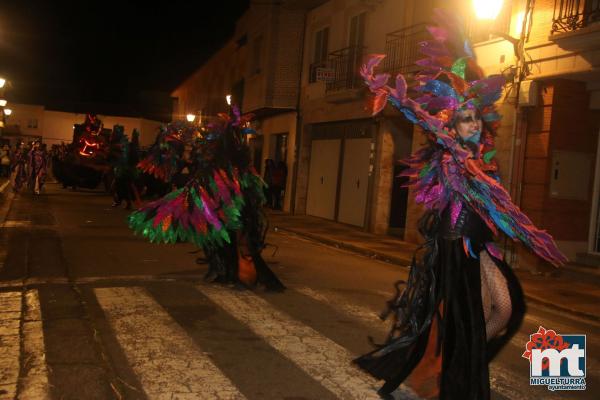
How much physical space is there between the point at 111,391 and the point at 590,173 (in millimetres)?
10784

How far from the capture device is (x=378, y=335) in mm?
6391

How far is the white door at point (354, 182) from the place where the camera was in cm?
1895

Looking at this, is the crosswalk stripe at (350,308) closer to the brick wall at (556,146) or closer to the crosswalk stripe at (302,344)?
the crosswalk stripe at (302,344)

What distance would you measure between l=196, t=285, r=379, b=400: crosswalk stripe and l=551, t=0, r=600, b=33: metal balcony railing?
7472mm

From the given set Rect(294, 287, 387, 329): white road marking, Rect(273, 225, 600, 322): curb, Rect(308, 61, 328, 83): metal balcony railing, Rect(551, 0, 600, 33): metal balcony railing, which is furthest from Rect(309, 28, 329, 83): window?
Rect(294, 287, 387, 329): white road marking

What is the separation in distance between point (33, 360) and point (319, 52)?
61.6 ft

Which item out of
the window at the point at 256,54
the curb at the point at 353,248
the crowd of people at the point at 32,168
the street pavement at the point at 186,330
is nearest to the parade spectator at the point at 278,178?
the window at the point at 256,54

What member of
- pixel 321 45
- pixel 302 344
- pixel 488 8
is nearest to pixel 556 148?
pixel 488 8

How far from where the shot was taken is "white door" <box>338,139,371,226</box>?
62.2ft

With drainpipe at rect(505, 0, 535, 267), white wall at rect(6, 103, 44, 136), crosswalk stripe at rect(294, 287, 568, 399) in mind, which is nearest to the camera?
crosswalk stripe at rect(294, 287, 568, 399)

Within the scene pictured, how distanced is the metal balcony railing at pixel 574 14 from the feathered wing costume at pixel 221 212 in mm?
6386

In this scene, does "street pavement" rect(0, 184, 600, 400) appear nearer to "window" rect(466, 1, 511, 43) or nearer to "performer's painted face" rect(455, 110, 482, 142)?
"performer's painted face" rect(455, 110, 482, 142)

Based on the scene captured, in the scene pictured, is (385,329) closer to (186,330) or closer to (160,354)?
(186,330)

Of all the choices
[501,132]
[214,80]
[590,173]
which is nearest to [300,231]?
[501,132]
